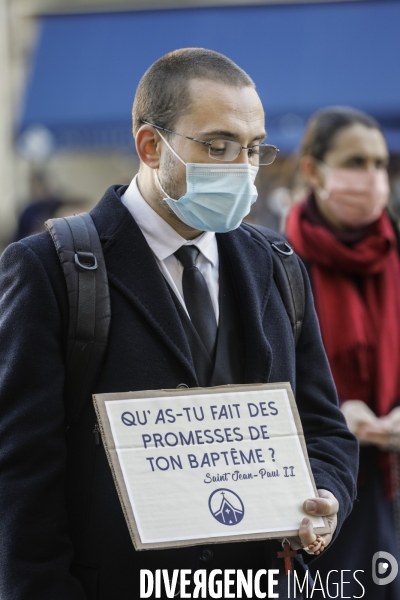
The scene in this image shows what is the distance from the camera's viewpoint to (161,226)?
8.46 ft

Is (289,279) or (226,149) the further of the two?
(289,279)

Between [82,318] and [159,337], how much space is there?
21 centimetres

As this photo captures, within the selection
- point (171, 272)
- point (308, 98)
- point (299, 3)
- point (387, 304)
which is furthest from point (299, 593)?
point (299, 3)

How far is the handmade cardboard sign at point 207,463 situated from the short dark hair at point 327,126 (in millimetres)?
2093

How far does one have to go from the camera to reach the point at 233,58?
46.8 ft

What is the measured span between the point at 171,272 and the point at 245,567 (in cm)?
82

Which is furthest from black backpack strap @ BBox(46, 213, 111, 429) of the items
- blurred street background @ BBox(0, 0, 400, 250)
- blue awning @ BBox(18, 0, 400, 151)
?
blue awning @ BBox(18, 0, 400, 151)

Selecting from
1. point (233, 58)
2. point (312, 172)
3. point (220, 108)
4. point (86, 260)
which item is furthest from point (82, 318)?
point (233, 58)

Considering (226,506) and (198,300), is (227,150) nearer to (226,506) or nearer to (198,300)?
(198,300)

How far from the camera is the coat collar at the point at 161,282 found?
7.86ft

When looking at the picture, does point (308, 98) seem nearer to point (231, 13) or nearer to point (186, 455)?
point (231, 13)

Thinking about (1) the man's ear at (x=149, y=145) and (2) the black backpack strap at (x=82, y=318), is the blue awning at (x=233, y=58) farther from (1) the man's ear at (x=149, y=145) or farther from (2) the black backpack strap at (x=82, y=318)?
(2) the black backpack strap at (x=82, y=318)

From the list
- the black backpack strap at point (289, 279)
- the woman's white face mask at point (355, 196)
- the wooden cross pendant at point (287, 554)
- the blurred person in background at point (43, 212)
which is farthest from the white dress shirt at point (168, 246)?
the blurred person in background at point (43, 212)

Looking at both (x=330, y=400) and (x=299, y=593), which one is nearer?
(x=299, y=593)
